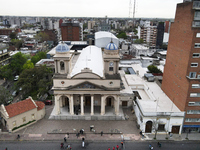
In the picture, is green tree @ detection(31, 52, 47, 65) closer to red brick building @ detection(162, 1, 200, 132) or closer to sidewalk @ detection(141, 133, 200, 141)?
red brick building @ detection(162, 1, 200, 132)

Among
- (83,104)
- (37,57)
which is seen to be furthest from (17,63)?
(83,104)

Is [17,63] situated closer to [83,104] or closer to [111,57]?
[83,104]

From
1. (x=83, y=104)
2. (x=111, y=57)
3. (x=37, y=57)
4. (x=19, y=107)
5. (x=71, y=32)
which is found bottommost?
(x=83, y=104)

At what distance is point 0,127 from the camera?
3978cm

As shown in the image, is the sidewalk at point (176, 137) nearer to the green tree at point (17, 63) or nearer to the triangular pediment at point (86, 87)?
the triangular pediment at point (86, 87)

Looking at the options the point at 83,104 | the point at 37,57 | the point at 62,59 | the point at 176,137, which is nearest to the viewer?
the point at 176,137

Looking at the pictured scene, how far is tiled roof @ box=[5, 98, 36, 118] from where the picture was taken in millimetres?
38156

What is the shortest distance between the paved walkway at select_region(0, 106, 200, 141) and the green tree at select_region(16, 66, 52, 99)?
1054 centimetres

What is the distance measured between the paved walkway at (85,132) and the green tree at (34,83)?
415 inches

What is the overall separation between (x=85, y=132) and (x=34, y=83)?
24.5 meters

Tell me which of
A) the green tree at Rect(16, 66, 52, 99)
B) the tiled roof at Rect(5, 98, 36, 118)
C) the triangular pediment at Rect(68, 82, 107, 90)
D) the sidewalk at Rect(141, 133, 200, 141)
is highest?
the triangular pediment at Rect(68, 82, 107, 90)

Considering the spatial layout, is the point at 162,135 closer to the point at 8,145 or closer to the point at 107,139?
the point at 107,139

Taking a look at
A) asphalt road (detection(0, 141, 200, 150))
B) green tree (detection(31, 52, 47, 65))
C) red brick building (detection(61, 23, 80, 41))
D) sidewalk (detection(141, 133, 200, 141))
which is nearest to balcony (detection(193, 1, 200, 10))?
sidewalk (detection(141, 133, 200, 141))

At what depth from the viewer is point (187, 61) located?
3516 cm
